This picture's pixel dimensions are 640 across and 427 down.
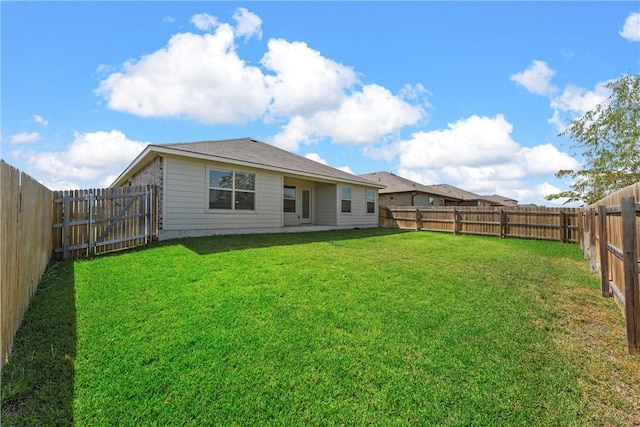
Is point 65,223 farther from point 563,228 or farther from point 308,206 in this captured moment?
point 563,228

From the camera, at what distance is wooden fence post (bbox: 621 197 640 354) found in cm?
301

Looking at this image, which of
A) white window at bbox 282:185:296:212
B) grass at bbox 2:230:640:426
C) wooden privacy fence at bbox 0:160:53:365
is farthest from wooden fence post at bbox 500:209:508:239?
wooden privacy fence at bbox 0:160:53:365

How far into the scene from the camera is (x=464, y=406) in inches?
84.1

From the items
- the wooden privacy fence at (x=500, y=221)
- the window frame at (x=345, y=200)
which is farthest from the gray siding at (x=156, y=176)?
the wooden privacy fence at (x=500, y=221)

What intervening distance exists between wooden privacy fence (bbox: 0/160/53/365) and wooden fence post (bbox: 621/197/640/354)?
19.6 ft

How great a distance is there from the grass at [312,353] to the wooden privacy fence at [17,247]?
0.24m

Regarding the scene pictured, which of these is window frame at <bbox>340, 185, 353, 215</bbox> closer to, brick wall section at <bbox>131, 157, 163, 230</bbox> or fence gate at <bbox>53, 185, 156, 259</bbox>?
brick wall section at <bbox>131, 157, 163, 230</bbox>

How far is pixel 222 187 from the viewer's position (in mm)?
10273

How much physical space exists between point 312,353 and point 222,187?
8598 millimetres

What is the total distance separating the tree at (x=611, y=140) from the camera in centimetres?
1349

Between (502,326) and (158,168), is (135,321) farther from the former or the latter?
(158,168)

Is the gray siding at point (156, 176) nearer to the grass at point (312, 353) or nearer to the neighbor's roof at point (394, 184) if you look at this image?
the grass at point (312, 353)

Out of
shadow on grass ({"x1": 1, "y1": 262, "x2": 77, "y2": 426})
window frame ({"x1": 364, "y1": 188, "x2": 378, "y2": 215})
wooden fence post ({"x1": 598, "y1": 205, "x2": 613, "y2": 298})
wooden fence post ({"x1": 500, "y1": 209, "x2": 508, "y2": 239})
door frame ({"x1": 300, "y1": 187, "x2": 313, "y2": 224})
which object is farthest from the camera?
window frame ({"x1": 364, "y1": 188, "x2": 378, "y2": 215})

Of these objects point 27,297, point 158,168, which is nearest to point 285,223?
point 158,168
